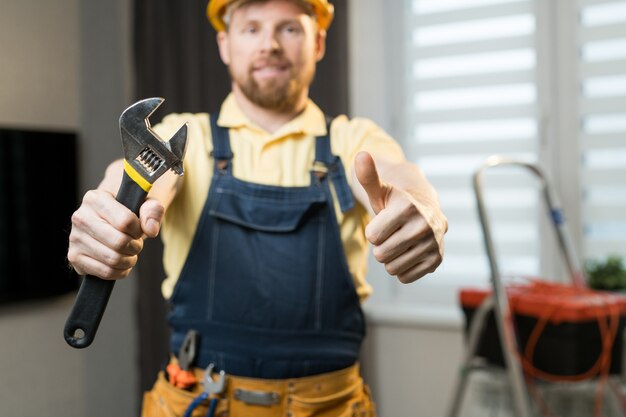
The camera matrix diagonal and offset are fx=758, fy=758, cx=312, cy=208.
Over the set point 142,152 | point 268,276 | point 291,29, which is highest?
point 291,29

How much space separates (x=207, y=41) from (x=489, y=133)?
654 millimetres

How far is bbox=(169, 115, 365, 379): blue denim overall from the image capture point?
0.64 meters

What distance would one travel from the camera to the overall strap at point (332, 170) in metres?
0.65

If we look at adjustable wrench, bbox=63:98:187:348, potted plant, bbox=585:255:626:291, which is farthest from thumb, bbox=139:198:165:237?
potted plant, bbox=585:255:626:291

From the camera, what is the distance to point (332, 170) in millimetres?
660

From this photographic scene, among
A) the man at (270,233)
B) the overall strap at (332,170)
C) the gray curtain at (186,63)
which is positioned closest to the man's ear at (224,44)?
the man at (270,233)

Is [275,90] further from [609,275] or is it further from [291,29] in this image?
[609,275]

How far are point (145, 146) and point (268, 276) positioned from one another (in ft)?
0.97

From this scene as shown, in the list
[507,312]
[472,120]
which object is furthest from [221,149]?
[472,120]

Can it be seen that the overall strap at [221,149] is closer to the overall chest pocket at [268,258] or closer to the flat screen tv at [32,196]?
the overall chest pocket at [268,258]

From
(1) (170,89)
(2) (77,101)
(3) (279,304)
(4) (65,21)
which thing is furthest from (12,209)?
(3) (279,304)

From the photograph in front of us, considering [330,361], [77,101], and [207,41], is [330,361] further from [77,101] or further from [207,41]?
[207,41]

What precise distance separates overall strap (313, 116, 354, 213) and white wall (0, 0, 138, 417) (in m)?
0.21

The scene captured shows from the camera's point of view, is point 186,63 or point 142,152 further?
point 186,63
